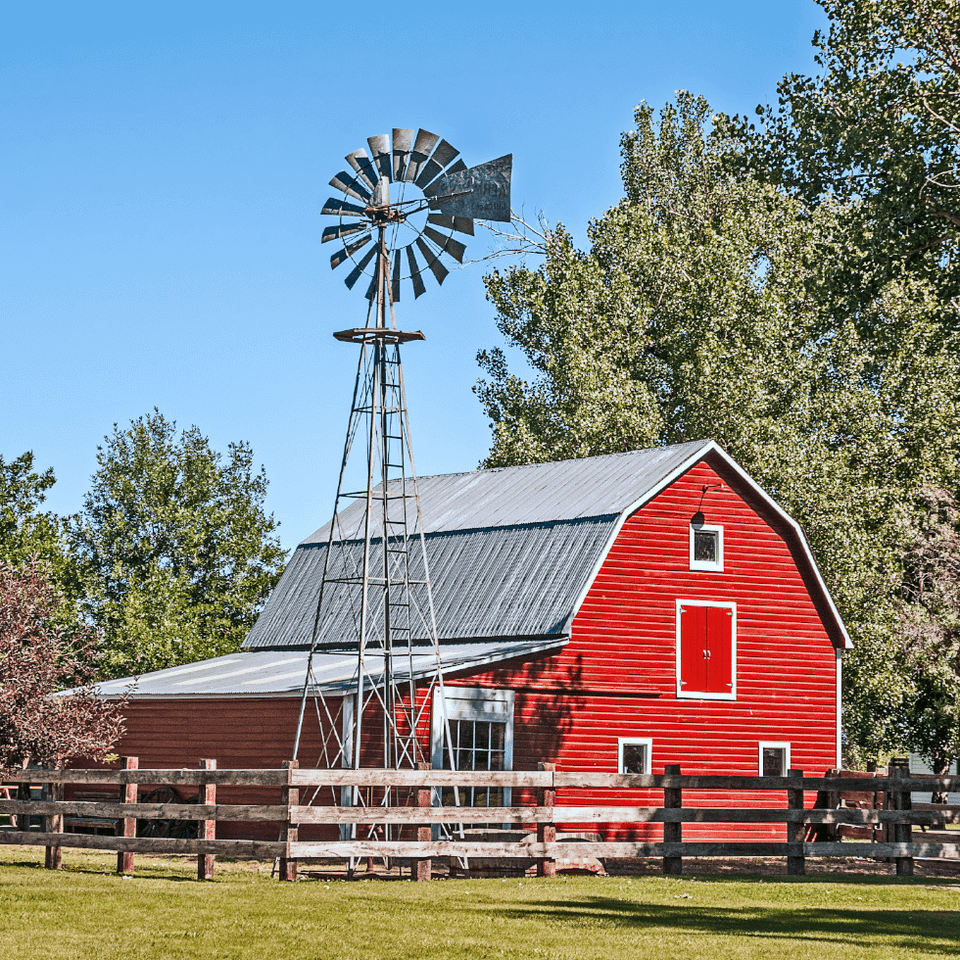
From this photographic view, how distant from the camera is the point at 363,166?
22719mm

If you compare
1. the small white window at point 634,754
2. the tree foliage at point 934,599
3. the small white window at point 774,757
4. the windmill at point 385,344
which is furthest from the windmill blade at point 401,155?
the tree foliage at point 934,599

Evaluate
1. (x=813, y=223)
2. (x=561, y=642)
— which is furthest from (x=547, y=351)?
(x=561, y=642)

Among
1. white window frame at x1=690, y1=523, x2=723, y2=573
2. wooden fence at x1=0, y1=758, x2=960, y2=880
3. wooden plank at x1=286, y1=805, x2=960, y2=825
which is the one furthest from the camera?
white window frame at x1=690, y1=523, x2=723, y2=573

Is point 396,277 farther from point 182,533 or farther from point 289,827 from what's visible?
point 182,533

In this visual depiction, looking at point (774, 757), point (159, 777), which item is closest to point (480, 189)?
point (159, 777)

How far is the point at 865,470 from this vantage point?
3931cm

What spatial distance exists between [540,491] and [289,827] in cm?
1702

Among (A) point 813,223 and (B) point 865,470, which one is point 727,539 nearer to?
(B) point 865,470

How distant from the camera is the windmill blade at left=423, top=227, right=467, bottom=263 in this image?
22.9m

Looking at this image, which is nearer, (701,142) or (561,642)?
(561,642)


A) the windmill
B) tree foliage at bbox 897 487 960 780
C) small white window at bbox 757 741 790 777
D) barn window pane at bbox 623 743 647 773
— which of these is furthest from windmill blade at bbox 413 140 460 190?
tree foliage at bbox 897 487 960 780

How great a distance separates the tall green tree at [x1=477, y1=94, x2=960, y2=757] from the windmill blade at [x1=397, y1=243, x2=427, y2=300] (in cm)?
1370

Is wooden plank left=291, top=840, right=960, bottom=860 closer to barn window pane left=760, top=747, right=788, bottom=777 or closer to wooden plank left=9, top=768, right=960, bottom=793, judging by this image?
wooden plank left=9, top=768, right=960, bottom=793

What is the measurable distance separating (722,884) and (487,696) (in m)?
9.36
